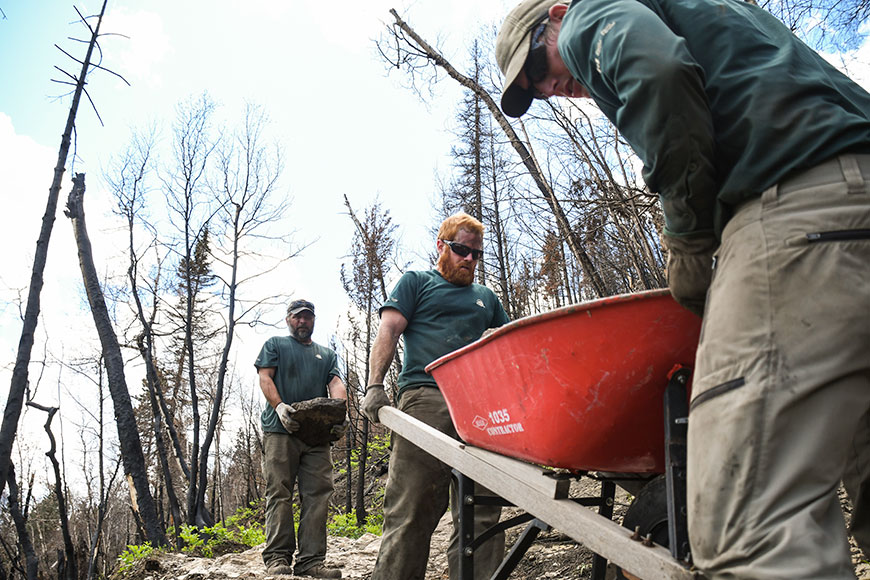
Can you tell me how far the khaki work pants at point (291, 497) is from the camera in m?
5.23

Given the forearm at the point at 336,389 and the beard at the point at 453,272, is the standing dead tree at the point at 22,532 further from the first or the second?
the beard at the point at 453,272

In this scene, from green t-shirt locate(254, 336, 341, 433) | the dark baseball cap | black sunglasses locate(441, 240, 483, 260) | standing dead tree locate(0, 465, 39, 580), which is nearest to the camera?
black sunglasses locate(441, 240, 483, 260)

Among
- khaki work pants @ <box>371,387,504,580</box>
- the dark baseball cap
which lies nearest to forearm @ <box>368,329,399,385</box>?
khaki work pants @ <box>371,387,504,580</box>

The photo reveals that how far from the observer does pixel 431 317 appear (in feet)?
11.7

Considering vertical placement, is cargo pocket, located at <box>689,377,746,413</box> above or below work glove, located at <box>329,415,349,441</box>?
above

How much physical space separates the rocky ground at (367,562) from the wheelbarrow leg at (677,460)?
2020mm

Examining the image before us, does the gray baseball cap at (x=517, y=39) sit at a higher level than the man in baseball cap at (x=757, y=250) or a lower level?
higher

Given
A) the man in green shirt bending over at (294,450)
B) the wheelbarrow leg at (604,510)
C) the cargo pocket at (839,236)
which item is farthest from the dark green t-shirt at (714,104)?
the man in green shirt bending over at (294,450)

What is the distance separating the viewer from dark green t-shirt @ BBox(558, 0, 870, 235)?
3.98 feet

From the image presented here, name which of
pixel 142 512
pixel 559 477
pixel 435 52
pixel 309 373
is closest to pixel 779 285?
pixel 559 477

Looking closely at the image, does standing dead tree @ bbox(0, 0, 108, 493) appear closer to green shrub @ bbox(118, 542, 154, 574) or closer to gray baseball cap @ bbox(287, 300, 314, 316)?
green shrub @ bbox(118, 542, 154, 574)

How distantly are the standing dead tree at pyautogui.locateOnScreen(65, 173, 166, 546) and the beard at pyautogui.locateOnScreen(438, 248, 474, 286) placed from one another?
8638 millimetres

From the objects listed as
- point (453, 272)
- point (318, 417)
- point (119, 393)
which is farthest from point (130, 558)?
point (453, 272)

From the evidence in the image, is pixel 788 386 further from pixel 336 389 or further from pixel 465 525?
pixel 336 389
